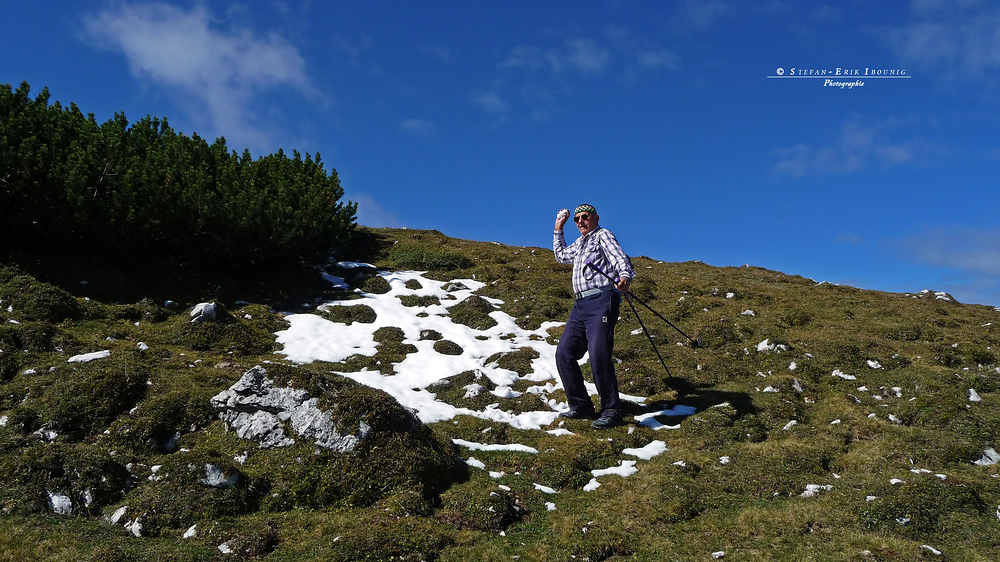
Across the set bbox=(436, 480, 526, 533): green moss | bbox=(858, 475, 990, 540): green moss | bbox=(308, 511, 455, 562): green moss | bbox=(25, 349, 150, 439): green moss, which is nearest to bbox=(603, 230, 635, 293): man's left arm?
bbox=(436, 480, 526, 533): green moss

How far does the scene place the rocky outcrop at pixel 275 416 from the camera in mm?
7914

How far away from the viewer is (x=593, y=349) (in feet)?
33.8

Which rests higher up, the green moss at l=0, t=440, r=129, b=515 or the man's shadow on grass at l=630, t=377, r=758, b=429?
the man's shadow on grass at l=630, t=377, r=758, b=429

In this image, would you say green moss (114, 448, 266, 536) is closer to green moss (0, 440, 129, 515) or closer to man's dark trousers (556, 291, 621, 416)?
green moss (0, 440, 129, 515)

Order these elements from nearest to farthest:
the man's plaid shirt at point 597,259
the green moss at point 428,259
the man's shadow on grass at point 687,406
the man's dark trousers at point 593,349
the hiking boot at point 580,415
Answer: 1. the man's dark trousers at point 593,349
2. the man's plaid shirt at point 597,259
3. the man's shadow on grass at point 687,406
4. the hiking boot at point 580,415
5. the green moss at point 428,259

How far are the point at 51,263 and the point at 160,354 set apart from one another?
23.1 feet

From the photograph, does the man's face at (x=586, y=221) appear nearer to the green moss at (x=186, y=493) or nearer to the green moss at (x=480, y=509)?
the green moss at (x=480, y=509)

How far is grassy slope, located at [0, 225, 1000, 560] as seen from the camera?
6121 mm

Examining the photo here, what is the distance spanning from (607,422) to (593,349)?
1508mm

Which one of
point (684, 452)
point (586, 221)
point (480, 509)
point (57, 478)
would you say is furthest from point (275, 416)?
point (586, 221)

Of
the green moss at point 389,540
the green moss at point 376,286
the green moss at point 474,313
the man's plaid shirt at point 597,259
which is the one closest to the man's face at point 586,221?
the man's plaid shirt at point 597,259

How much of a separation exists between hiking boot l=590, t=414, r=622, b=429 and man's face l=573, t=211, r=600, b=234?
3.95 metres

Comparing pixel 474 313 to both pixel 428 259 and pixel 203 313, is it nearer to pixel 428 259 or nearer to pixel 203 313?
pixel 428 259

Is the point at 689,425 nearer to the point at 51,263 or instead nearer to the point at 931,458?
the point at 931,458
